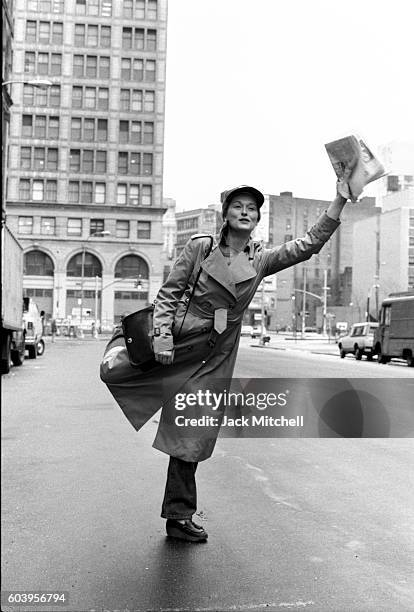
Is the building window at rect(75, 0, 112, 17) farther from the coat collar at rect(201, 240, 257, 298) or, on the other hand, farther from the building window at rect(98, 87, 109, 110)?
the coat collar at rect(201, 240, 257, 298)

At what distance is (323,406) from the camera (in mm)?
3375

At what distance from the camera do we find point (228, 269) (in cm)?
340

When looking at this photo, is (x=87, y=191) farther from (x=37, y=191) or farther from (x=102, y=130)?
(x=102, y=130)

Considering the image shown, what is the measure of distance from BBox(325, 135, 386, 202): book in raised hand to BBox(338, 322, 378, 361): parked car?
28.9 m

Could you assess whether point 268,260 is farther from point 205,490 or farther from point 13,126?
point 205,490

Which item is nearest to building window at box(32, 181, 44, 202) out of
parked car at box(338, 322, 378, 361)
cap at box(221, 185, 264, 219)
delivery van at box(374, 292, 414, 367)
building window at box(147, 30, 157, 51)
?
building window at box(147, 30, 157, 51)

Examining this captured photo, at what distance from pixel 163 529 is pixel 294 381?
1205 mm

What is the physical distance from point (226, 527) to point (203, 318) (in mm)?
1346

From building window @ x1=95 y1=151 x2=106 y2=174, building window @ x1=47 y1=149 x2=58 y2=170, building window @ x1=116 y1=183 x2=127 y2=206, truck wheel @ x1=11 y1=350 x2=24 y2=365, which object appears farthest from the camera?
truck wheel @ x1=11 y1=350 x2=24 y2=365

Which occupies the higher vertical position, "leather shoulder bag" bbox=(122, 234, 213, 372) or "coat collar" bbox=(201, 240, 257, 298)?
"coat collar" bbox=(201, 240, 257, 298)

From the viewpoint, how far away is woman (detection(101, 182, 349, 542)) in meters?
3.38

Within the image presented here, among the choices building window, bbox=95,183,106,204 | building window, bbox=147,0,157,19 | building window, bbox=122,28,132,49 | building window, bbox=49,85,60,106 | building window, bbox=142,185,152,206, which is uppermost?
building window, bbox=147,0,157,19

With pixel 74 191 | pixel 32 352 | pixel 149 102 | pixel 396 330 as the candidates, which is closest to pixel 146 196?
pixel 74 191

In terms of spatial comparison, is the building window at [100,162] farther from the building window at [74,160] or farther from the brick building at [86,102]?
the building window at [74,160]
